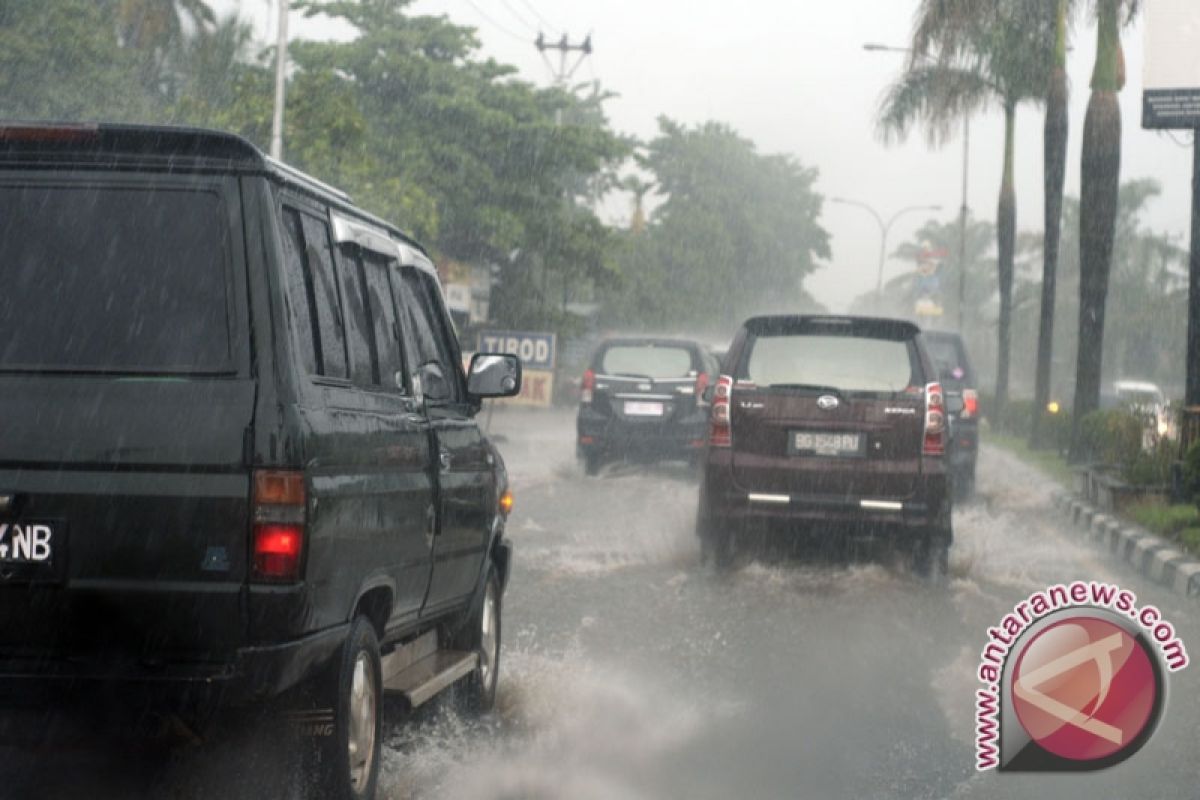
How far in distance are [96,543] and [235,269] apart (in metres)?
0.78

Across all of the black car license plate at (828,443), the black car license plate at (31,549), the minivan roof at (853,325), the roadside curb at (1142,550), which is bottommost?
the roadside curb at (1142,550)

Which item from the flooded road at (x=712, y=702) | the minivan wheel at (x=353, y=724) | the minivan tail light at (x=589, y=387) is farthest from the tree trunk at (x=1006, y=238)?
the minivan wheel at (x=353, y=724)

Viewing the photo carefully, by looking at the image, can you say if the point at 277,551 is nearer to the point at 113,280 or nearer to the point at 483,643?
the point at 113,280

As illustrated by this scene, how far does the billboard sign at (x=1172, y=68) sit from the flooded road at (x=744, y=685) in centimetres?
411

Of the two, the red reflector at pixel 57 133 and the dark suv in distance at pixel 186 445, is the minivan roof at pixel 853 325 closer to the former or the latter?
the dark suv in distance at pixel 186 445

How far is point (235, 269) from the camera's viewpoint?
4.51 m

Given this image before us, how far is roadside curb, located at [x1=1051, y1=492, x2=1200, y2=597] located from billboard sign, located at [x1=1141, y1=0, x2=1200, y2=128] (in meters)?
3.65

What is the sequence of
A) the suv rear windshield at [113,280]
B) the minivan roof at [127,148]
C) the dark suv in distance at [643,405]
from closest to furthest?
1. the suv rear windshield at [113,280]
2. the minivan roof at [127,148]
3. the dark suv in distance at [643,405]

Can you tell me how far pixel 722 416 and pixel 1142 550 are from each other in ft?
13.6

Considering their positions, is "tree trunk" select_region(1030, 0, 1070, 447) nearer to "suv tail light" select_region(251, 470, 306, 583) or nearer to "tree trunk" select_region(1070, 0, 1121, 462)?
"tree trunk" select_region(1070, 0, 1121, 462)

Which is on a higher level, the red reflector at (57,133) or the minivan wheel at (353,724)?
the red reflector at (57,133)

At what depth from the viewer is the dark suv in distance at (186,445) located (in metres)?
4.29

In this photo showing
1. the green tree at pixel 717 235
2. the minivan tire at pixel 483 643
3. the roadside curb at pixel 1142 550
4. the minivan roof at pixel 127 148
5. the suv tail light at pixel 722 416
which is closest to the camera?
the minivan roof at pixel 127 148

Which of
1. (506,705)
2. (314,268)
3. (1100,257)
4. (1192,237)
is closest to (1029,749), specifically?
(314,268)
